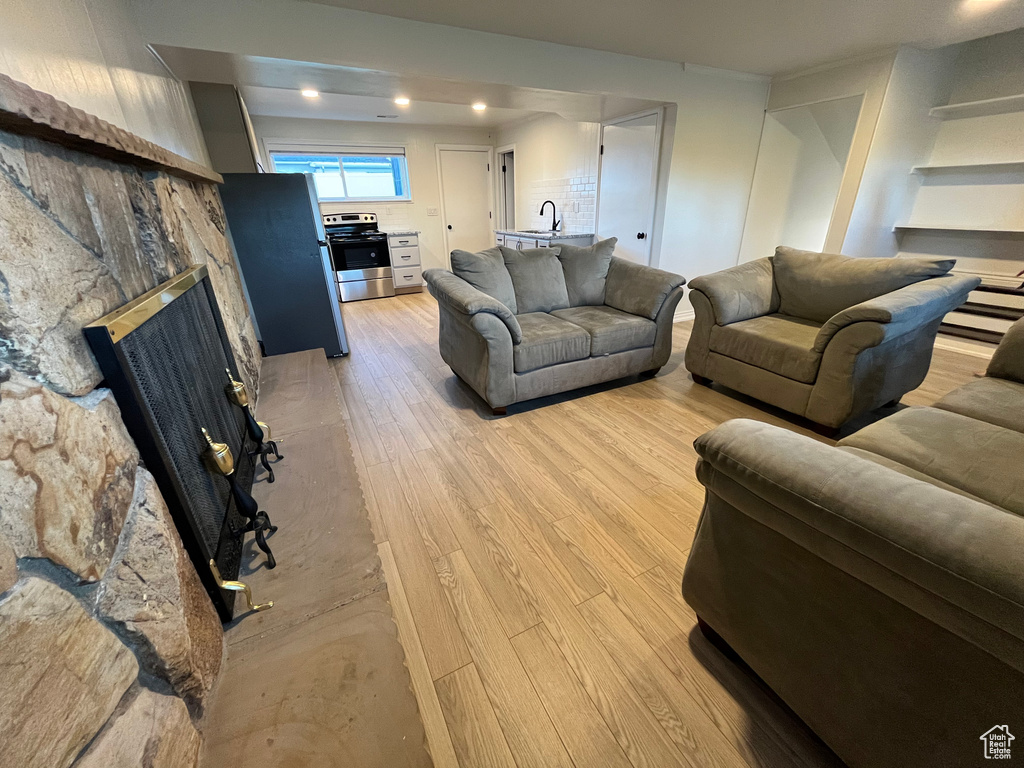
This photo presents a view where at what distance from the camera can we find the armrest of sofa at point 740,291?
8.42ft

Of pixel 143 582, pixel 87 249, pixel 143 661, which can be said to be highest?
pixel 87 249

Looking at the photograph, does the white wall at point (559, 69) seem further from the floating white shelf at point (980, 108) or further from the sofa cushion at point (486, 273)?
the floating white shelf at point (980, 108)

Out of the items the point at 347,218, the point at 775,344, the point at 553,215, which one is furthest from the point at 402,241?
the point at 775,344

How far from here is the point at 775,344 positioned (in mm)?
2303

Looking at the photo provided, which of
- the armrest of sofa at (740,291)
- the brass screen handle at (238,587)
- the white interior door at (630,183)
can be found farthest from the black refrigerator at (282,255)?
the white interior door at (630,183)

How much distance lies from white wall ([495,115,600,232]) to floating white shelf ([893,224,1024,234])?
290 centimetres

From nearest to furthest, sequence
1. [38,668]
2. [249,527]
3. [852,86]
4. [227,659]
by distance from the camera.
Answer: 1. [38,668]
2. [227,659]
3. [249,527]
4. [852,86]

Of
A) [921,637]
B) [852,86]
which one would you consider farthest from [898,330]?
[852,86]

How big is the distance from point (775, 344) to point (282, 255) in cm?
336

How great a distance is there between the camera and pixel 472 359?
8.20 ft

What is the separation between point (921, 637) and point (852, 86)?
4309 millimetres

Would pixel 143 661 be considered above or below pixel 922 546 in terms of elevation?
below

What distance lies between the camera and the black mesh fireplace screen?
78 centimetres

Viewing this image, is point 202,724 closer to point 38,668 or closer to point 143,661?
point 143,661
